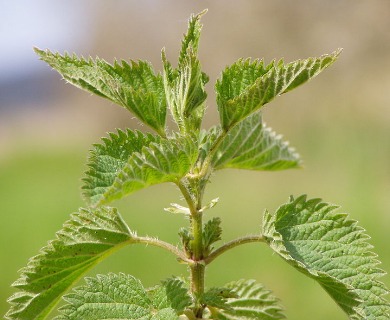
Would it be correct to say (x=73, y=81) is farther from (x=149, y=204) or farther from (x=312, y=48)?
(x=312, y=48)

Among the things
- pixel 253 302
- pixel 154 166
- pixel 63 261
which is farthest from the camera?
pixel 253 302

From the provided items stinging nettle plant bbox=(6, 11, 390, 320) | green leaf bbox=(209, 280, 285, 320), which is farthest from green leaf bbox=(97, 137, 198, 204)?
green leaf bbox=(209, 280, 285, 320)

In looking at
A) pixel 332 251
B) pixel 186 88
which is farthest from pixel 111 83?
pixel 332 251

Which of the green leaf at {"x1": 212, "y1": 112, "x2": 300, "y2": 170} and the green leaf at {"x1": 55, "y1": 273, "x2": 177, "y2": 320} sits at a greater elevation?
the green leaf at {"x1": 212, "y1": 112, "x2": 300, "y2": 170}

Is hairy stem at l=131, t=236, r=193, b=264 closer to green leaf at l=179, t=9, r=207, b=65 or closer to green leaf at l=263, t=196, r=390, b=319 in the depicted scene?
green leaf at l=263, t=196, r=390, b=319

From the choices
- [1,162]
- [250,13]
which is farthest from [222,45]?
[1,162]

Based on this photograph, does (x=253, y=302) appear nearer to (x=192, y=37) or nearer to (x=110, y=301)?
(x=110, y=301)

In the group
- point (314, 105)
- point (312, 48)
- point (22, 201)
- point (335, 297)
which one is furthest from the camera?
point (312, 48)
